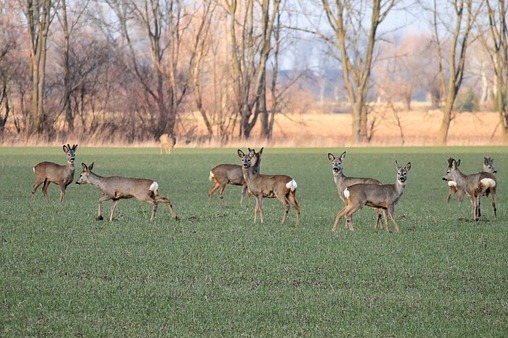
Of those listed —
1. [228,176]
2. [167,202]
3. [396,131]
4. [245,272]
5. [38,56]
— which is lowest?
[245,272]

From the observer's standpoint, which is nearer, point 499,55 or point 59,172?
point 59,172

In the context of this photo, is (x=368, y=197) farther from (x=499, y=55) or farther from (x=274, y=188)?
(x=499, y=55)

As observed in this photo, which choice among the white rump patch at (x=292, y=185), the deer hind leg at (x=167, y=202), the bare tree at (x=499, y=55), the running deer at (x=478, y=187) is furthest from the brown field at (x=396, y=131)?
the white rump patch at (x=292, y=185)

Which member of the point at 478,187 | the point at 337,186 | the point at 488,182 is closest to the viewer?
the point at 337,186

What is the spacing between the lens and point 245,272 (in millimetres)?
10406

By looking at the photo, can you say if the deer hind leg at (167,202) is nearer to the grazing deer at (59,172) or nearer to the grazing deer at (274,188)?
the grazing deer at (274,188)

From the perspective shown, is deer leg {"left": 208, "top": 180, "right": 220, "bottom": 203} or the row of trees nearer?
deer leg {"left": 208, "top": 180, "right": 220, "bottom": 203}

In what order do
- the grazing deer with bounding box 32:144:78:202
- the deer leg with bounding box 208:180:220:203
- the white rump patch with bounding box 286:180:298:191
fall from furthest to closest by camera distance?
the deer leg with bounding box 208:180:220:203
the grazing deer with bounding box 32:144:78:202
the white rump patch with bounding box 286:180:298:191

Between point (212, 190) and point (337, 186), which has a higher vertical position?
point (337, 186)

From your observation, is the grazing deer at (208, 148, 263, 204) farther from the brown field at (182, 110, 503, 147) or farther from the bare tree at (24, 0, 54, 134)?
the bare tree at (24, 0, 54, 134)

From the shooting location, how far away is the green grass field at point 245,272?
8086mm

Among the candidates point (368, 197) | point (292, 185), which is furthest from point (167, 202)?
point (368, 197)

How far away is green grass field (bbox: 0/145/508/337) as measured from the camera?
8.09 m

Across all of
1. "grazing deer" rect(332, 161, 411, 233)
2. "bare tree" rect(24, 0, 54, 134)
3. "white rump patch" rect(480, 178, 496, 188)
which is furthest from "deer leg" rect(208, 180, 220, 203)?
"bare tree" rect(24, 0, 54, 134)
